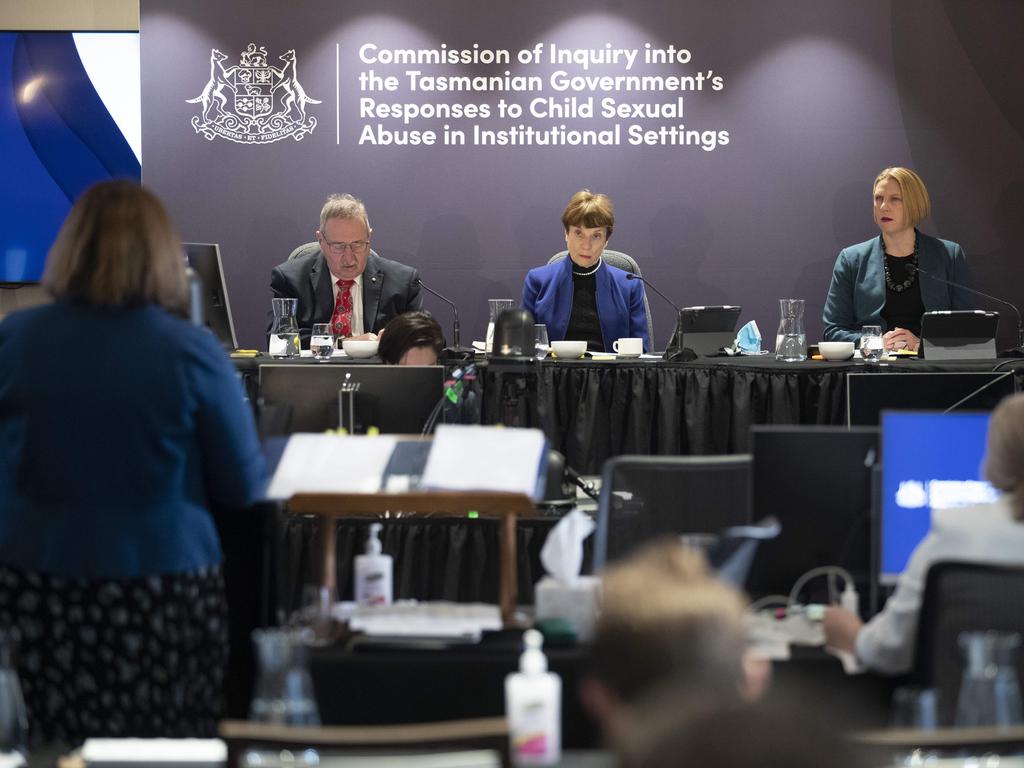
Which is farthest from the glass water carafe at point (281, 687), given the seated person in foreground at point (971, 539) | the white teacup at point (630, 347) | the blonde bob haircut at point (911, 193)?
the blonde bob haircut at point (911, 193)

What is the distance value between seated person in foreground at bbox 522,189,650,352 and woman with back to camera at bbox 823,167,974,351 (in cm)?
96

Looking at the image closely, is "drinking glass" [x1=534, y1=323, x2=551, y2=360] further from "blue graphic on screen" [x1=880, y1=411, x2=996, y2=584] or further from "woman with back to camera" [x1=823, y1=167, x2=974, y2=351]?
"blue graphic on screen" [x1=880, y1=411, x2=996, y2=584]

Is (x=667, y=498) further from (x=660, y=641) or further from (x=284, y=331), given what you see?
(x=284, y=331)

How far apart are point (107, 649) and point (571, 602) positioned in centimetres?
81

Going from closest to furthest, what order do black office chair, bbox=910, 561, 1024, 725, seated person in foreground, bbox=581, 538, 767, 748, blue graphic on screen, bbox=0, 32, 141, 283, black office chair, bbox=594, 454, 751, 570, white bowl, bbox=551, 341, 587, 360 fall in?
seated person in foreground, bbox=581, 538, 767, 748 < black office chair, bbox=910, 561, 1024, 725 < black office chair, bbox=594, 454, 751, 570 < white bowl, bbox=551, 341, 587, 360 < blue graphic on screen, bbox=0, 32, 141, 283

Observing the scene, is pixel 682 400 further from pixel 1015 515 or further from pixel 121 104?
pixel 121 104

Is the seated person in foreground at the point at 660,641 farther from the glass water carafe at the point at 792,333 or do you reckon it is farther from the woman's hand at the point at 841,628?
the glass water carafe at the point at 792,333

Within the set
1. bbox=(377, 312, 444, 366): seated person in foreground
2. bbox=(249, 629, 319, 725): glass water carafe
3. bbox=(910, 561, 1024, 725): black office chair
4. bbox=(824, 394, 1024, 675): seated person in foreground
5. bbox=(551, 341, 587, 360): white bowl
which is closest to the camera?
bbox=(249, 629, 319, 725): glass water carafe

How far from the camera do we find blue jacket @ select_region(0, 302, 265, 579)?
2141 millimetres

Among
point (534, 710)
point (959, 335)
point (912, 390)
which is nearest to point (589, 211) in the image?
point (959, 335)

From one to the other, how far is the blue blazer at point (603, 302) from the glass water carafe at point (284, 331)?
1.37 metres

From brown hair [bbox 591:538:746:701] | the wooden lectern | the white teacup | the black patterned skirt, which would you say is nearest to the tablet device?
the white teacup

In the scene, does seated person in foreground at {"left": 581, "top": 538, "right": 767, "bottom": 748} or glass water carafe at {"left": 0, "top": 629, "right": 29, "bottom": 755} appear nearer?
seated person in foreground at {"left": 581, "top": 538, "right": 767, "bottom": 748}

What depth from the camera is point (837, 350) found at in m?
5.11
